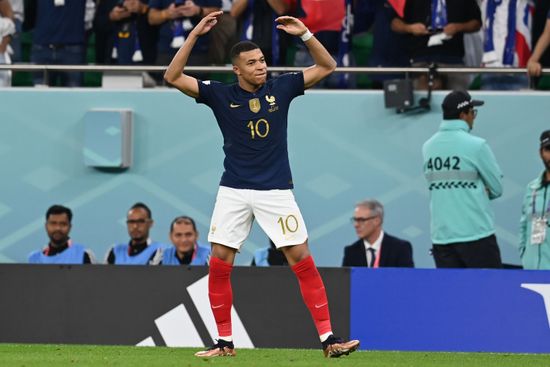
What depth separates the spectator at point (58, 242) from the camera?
13000 mm

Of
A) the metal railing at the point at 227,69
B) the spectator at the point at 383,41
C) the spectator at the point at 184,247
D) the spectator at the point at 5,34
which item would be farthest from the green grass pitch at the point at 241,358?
the spectator at the point at 5,34

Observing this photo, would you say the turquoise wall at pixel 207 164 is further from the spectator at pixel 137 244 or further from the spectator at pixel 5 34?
the spectator at pixel 137 244

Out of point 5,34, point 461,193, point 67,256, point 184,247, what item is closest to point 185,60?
point 461,193

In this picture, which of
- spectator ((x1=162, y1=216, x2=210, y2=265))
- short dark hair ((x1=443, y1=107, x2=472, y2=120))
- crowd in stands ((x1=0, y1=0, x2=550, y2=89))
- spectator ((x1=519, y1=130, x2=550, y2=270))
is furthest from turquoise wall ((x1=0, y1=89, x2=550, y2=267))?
short dark hair ((x1=443, y1=107, x2=472, y2=120))

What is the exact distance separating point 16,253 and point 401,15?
15.6 feet

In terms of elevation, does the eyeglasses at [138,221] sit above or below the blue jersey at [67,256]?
above

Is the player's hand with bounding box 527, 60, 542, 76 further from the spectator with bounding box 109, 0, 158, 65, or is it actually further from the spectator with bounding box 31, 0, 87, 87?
the spectator with bounding box 31, 0, 87, 87

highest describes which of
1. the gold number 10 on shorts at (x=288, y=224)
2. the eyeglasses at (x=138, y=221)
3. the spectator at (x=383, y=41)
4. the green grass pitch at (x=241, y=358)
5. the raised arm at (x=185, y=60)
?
the spectator at (x=383, y=41)

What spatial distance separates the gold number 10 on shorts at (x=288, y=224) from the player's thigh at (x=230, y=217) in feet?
0.79

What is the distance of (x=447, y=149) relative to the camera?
11.1 meters

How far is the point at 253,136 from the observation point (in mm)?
8711

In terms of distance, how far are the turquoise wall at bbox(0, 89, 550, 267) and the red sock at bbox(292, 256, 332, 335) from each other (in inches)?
206

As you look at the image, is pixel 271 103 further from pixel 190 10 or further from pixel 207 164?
pixel 207 164

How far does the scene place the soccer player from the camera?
870cm
